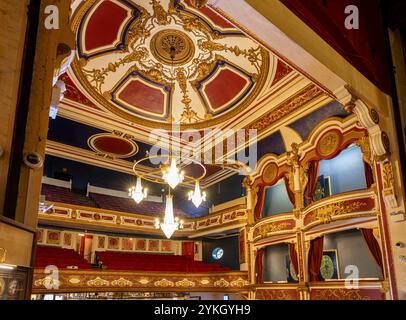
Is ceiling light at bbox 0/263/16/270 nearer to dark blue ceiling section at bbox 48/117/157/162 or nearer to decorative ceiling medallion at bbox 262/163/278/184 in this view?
decorative ceiling medallion at bbox 262/163/278/184

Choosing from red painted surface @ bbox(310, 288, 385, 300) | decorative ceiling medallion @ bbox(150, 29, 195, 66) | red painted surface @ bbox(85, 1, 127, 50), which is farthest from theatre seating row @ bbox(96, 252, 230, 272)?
red painted surface @ bbox(85, 1, 127, 50)

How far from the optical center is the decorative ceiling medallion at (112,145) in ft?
37.8

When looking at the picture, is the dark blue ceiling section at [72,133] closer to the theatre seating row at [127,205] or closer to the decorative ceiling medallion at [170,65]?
the decorative ceiling medallion at [170,65]

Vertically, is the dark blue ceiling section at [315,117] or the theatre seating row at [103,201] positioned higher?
the dark blue ceiling section at [315,117]

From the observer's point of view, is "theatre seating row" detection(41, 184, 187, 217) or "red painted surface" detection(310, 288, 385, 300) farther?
"theatre seating row" detection(41, 184, 187, 217)

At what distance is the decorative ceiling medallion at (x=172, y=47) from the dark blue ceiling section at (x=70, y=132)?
11.8 ft

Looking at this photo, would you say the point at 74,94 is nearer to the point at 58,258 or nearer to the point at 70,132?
the point at 70,132

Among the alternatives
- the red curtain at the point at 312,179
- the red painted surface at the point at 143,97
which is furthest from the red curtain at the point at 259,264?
the red painted surface at the point at 143,97

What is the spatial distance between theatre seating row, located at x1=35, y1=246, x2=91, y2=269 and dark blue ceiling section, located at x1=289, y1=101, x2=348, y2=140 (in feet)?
25.1

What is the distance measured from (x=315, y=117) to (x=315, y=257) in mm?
3551

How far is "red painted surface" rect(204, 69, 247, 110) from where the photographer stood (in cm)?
902

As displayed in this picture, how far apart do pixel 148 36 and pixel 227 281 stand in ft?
25.4

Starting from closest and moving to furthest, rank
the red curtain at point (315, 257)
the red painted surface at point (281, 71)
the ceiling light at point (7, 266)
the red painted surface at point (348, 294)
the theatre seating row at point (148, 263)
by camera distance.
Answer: the ceiling light at point (7, 266) → the red painted surface at point (348, 294) → the red painted surface at point (281, 71) → the red curtain at point (315, 257) → the theatre seating row at point (148, 263)

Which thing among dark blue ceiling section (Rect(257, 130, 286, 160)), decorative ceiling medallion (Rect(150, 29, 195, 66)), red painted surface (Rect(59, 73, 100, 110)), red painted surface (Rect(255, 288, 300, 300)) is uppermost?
decorative ceiling medallion (Rect(150, 29, 195, 66))
